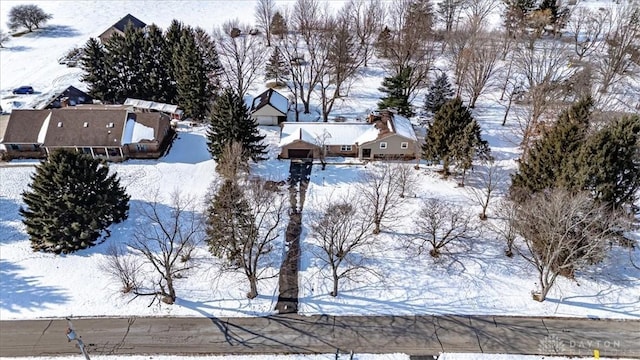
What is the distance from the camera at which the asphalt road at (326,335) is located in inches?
1206

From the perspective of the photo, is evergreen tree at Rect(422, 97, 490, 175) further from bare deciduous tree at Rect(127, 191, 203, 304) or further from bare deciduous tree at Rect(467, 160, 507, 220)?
bare deciduous tree at Rect(127, 191, 203, 304)

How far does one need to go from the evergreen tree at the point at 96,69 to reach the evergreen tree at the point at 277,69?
845 inches

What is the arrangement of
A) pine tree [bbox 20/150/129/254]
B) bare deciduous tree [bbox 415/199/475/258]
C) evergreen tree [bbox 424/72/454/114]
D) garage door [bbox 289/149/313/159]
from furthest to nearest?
evergreen tree [bbox 424/72/454/114]
garage door [bbox 289/149/313/159]
bare deciduous tree [bbox 415/199/475/258]
pine tree [bbox 20/150/129/254]

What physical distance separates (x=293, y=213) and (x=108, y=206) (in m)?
16.0

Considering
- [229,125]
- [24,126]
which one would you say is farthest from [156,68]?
[229,125]

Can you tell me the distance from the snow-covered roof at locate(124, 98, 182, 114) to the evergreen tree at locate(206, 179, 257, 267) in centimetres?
2653

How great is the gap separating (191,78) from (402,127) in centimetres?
2622

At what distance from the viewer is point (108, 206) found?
39.0 m

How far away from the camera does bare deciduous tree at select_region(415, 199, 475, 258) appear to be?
36.7m

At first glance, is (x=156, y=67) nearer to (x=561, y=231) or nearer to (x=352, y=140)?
(x=352, y=140)

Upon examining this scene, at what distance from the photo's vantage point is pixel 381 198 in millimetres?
42281

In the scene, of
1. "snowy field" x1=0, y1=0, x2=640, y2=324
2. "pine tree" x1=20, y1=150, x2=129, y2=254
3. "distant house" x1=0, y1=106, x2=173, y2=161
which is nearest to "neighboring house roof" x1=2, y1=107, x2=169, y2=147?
"distant house" x1=0, y1=106, x2=173, y2=161

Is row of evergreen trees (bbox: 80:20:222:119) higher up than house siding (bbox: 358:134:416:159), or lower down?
higher up

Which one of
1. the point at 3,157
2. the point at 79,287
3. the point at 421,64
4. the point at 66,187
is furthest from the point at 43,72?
the point at 421,64
